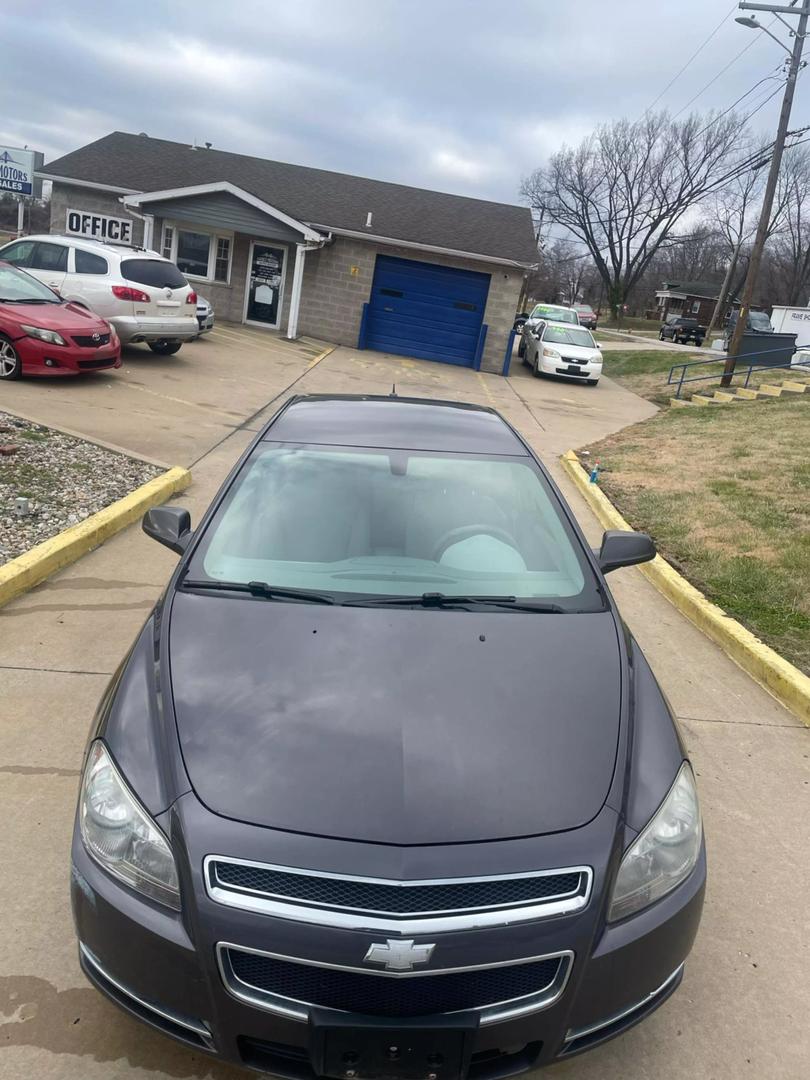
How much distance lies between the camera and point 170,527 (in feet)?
10.9

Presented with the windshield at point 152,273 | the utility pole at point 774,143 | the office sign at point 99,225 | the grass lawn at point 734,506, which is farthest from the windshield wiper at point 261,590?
the office sign at point 99,225

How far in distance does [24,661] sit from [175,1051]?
2481 millimetres

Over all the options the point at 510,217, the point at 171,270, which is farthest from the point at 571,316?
the point at 171,270

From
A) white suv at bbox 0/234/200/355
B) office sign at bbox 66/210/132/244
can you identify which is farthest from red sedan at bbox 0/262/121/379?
office sign at bbox 66/210/132/244

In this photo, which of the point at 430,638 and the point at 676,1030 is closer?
the point at 676,1030

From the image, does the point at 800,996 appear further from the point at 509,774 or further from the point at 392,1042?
the point at 392,1042

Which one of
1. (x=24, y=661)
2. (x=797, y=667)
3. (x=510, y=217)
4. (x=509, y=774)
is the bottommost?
(x=24, y=661)

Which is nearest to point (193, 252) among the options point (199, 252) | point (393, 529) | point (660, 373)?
point (199, 252)

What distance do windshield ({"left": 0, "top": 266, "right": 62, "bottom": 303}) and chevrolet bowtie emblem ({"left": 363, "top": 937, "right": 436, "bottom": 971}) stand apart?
416 inches

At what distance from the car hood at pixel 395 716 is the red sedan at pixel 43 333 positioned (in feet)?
28.3

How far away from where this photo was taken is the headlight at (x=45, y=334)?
9914 mm

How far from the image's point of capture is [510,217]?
23.6 m

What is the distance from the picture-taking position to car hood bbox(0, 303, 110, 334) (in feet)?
32.6

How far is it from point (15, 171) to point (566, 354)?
1202 inches
